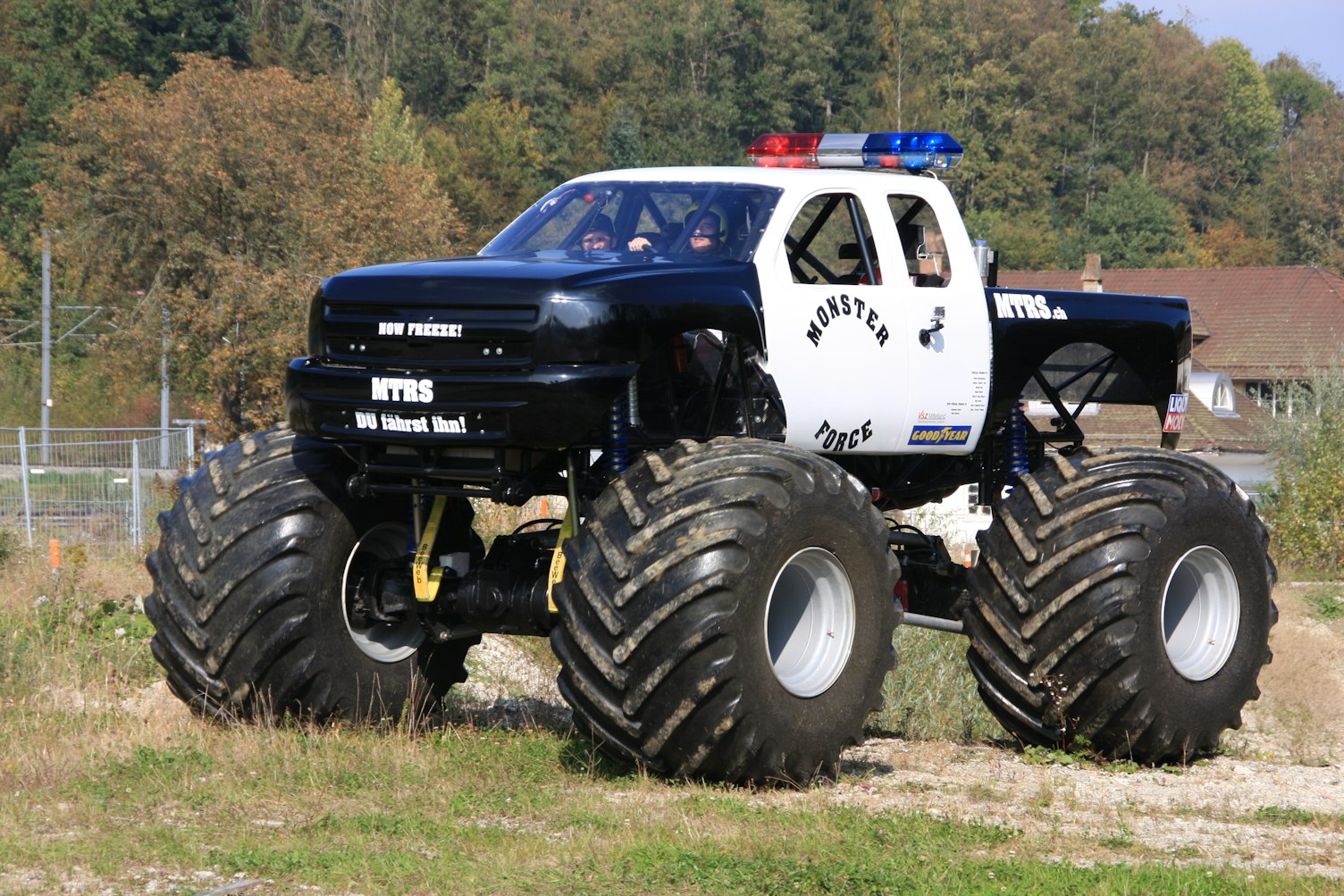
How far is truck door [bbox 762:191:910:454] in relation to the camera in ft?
29.3

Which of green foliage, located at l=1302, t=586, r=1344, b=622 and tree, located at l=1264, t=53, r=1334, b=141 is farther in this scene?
tree, located at l=1264, t=53, r=1334, b=141

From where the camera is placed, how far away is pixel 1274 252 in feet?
358

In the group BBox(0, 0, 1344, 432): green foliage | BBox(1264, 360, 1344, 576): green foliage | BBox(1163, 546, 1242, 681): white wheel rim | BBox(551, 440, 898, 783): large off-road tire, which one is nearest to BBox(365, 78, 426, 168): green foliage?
BBox(0, 0, 1344, 432): green foliage

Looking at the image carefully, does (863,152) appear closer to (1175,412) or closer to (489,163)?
(1175,412)

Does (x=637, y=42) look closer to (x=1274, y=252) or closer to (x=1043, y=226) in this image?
(x=1043, y=226)

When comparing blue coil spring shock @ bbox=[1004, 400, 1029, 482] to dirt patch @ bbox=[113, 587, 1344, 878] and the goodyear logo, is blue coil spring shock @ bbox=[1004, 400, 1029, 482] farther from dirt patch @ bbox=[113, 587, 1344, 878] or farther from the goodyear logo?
dirt patch @ bbox=[113, 587, 1344, 878]

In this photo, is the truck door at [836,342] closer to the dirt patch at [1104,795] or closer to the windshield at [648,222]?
the windshield at [648,222]

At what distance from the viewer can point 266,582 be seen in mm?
8812

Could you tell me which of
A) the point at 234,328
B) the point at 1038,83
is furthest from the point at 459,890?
the point at 1038,83

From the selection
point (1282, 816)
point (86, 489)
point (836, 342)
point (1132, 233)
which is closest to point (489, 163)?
point (1132, 233)

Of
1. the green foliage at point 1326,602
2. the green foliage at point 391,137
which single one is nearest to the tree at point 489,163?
the green foliage at point 391,137

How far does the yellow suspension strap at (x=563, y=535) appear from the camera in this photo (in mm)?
8516

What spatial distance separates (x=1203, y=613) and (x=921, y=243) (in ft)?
8.45

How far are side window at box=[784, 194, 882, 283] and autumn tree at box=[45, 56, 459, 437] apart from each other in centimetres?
3157
